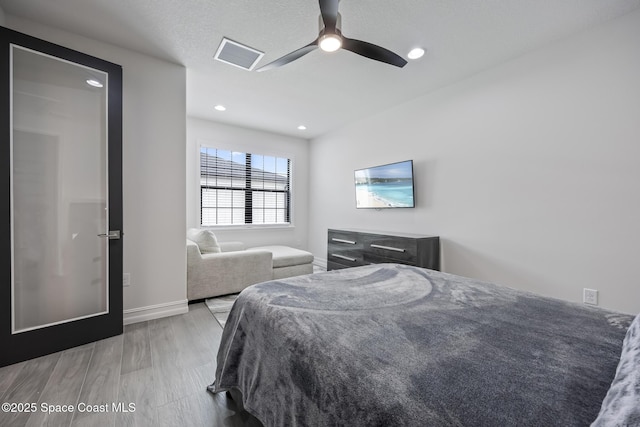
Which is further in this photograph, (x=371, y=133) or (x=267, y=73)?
(x=371, y=133)

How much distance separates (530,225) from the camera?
2.53 meters

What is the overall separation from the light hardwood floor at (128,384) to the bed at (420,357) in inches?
9.6

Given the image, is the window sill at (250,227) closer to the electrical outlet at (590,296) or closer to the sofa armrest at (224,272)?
the sofa armrest at (224,272)

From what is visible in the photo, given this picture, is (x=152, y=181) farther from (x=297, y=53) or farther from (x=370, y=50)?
(x=370, y=50)

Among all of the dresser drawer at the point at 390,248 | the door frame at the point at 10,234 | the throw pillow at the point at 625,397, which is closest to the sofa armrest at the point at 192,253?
the door frame at the point at 10,234

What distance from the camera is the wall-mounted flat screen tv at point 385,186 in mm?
3561

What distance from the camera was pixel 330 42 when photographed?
1756 millimetres

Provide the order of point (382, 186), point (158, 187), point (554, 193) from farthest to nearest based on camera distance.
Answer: point (382, 186) → point (158, 187) → point (554, 193)

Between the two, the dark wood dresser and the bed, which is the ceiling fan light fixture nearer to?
the bed

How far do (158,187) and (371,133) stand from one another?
313 centimetres

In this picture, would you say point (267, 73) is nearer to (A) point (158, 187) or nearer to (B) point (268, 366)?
(A) point (158, 187)

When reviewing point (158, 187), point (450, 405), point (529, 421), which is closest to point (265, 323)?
point (450, 405)

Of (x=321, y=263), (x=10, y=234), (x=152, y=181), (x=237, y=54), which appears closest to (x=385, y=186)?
(x=321, y=263)

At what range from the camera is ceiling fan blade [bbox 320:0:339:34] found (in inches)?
59.6
